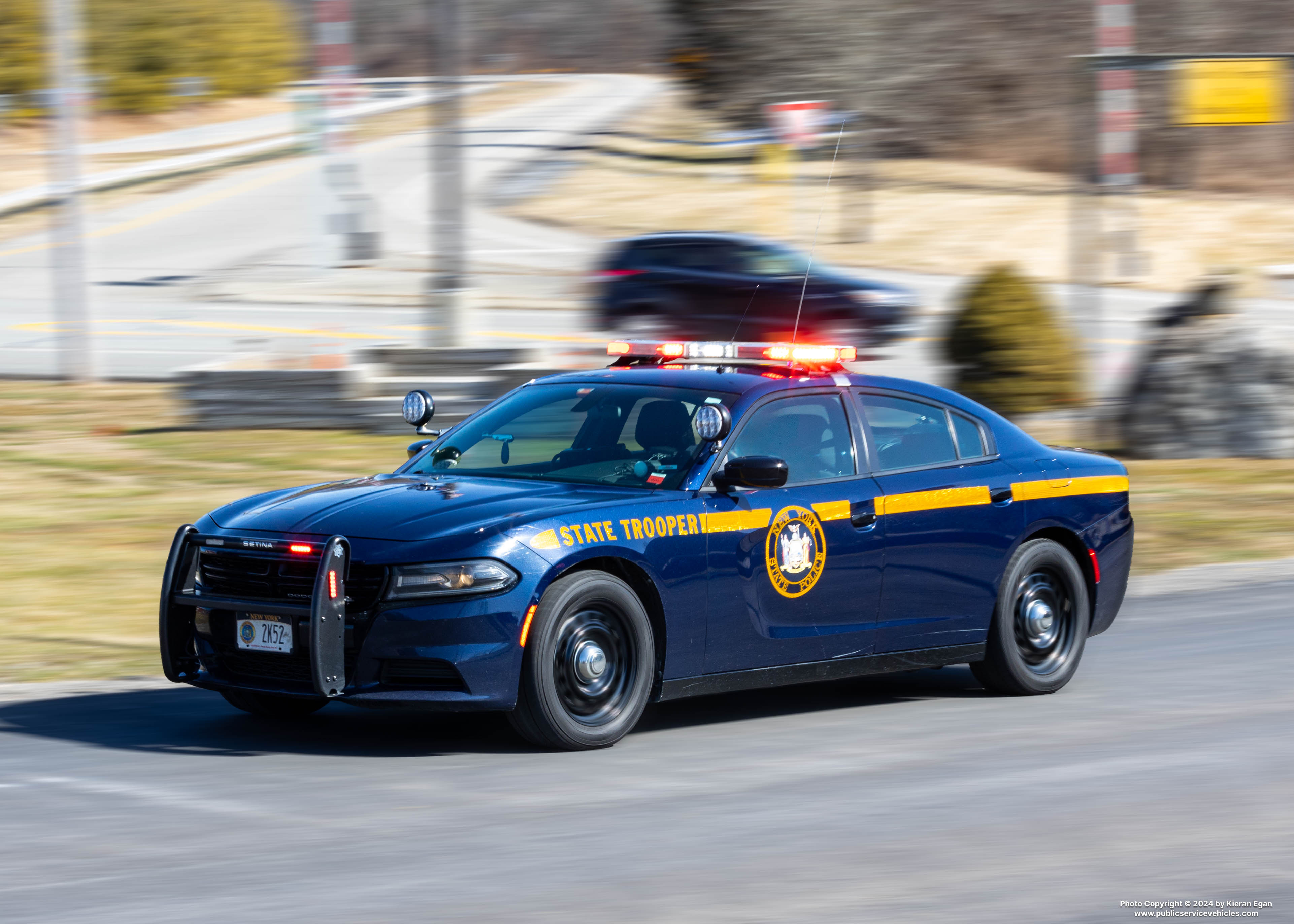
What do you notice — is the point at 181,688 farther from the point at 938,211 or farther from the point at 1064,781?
the point at 938,211

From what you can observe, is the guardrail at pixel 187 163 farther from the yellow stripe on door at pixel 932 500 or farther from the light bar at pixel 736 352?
the yellow stripe on door at pixel 932 500

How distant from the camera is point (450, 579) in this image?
283 inches

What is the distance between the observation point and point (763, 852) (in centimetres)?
A: 612

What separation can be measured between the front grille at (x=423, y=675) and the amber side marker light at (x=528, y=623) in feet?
0.92

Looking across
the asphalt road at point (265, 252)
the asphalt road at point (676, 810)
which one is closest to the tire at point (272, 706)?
the asphalt road at point (676, 810)

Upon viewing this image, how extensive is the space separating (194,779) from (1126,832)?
3375 mm

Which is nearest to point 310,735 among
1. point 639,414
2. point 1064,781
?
point 639,414

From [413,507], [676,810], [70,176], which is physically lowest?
[676,810]

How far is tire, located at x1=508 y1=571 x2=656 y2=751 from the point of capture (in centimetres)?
731

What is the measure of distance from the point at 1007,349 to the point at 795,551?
12.5 meters

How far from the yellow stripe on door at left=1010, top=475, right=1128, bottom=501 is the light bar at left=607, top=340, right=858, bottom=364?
105cm

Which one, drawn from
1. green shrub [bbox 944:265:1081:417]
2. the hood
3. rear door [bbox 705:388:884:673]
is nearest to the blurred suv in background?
green shrub [bbox 944:265:1081:417]

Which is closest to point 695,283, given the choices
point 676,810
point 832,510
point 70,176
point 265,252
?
point 70,176

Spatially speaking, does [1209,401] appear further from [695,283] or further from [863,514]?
[863,514]
